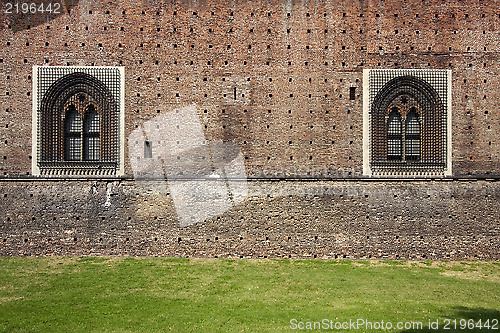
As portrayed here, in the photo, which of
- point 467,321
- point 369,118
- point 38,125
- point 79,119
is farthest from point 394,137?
point 38,125

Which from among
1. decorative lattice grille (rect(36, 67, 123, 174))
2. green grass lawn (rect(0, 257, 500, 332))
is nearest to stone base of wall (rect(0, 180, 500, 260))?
green grass lawn (rect(0, 257, 500, 332))

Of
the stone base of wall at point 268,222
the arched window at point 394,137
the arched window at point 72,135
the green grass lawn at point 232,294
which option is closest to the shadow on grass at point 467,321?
the green grass lawn at point 232,294

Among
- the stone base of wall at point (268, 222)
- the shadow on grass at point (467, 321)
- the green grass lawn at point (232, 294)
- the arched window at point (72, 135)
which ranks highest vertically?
the arched window at point (72, 135)

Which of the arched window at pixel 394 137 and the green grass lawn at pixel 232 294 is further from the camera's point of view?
the arched window at pixel 394 137

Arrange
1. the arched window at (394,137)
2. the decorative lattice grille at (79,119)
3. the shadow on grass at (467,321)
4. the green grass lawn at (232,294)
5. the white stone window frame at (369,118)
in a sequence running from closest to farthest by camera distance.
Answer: the shadow on grass at (467,321)
the green grass lawn at (232,294)
the decorative lattice grille at (79,119)
the white stone window frame at (369,118)
the arched window at (394,137)

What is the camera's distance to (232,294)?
37.1 feet

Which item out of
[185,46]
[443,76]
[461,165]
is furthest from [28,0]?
[461,165]

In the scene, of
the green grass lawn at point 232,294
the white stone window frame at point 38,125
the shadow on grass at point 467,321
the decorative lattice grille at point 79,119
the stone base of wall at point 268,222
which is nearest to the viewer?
the shadow on grass at point 467,321

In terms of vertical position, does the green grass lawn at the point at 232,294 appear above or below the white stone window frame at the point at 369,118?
below

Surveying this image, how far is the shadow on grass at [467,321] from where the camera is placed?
9.41 m

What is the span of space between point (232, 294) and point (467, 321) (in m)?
5.17

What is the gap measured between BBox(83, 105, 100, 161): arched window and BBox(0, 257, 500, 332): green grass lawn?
3303mm

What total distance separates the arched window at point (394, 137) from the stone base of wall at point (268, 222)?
3.43 feet

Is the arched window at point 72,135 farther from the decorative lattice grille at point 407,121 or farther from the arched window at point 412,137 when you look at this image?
the arched window at point 412,137
